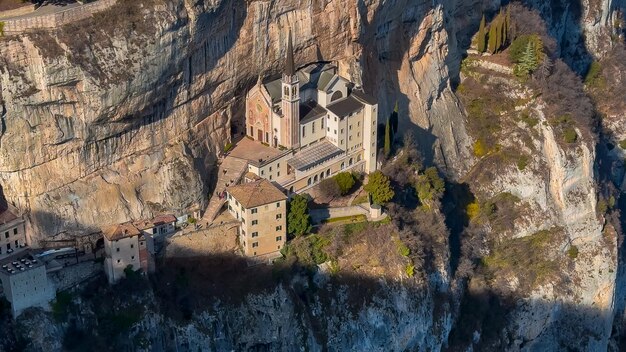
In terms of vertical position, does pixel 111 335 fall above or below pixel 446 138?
below

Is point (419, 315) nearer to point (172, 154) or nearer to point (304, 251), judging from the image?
point (304, 251)

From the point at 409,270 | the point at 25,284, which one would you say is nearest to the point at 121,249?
the point at 25,284

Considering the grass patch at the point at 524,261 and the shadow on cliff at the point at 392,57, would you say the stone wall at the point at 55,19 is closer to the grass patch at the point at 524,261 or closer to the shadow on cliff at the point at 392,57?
the shadow on cliff at the point at 392,57

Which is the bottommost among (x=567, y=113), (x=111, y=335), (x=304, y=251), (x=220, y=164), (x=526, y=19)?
(x=111, y=335)

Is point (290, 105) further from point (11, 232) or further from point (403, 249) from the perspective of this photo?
point (11, 232)

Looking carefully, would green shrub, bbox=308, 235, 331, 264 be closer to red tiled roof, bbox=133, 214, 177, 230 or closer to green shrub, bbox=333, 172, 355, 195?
green shrub, bbox=333, 172, 355, 195

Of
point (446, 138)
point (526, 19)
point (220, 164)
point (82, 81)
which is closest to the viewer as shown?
point (82, 81)

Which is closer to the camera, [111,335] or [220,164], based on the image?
[111,335]

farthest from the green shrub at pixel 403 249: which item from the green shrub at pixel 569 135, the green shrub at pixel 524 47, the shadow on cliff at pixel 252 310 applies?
the green shrub at pixel 524 47

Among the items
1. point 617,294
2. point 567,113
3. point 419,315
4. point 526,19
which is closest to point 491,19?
point 526,19
